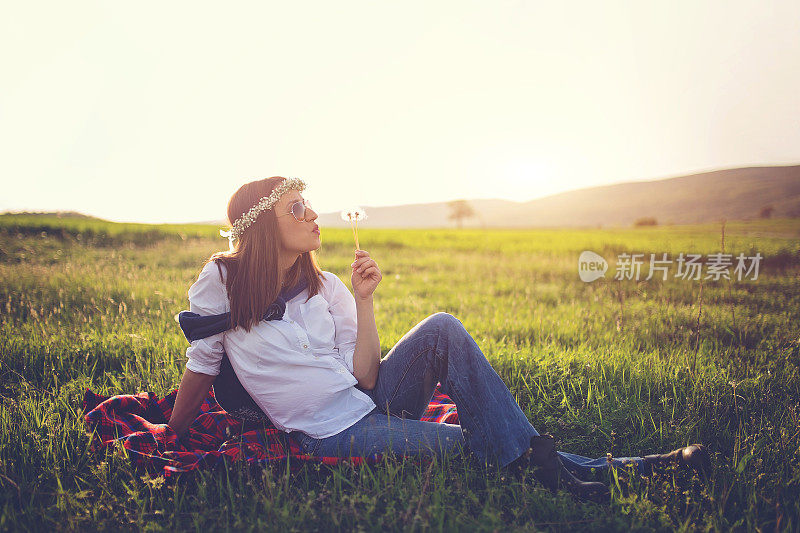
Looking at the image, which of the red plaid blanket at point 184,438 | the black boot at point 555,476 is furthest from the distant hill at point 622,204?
the red plaid blanket at point 184,438

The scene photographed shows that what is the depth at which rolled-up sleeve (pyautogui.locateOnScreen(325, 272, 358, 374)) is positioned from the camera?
274 cm

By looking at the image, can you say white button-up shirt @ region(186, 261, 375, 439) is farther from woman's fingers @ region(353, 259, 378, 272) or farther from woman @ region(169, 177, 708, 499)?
woman's fingers @ region(353, 259, 378, 272)

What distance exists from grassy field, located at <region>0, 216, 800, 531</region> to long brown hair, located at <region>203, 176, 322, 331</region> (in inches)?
32.8

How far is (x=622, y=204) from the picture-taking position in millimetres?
87500

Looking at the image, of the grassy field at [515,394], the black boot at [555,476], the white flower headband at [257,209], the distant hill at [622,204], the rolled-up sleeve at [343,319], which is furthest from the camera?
the distant hill at [622,204]

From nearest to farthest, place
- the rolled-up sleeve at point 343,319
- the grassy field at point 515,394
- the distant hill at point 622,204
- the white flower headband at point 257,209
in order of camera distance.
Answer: the grassy field at point 515,394
the white flower headband at point 257,209
the rolled-up sleeve at point 343,319
the distant hill at point 622,204

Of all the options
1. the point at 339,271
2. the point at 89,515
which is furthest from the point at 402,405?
the point at 339,271

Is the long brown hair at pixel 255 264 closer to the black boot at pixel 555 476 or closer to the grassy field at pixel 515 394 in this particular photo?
the grassy field at pixel 515 394

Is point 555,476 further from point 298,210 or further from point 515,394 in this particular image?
point 298,210

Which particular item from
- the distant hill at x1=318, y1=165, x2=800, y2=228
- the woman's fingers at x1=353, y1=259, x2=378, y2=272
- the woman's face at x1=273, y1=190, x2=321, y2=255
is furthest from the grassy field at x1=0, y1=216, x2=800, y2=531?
the distant hill at x1=318, y1=165, x2=800, y2=228

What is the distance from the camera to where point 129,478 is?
2.46 m

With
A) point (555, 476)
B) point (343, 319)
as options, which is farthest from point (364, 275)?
point (555, 476)

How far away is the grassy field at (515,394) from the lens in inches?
85.8

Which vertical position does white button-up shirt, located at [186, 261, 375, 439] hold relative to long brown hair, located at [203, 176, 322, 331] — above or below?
below
